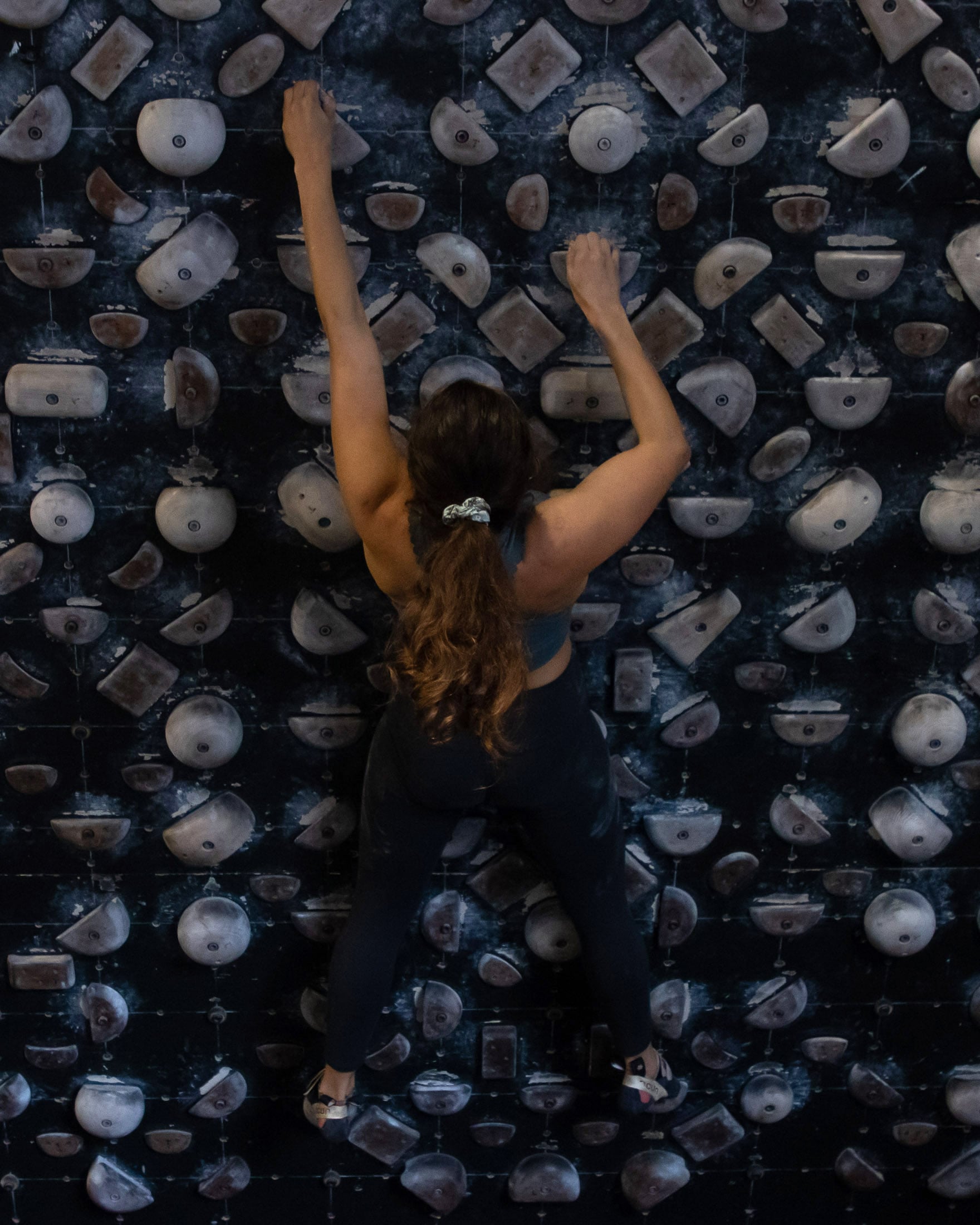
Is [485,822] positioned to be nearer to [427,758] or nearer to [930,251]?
[427,758]

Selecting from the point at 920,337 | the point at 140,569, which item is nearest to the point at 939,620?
the point at 920,337

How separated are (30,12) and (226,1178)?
2.26 meters

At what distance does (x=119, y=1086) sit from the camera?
2.41 meters

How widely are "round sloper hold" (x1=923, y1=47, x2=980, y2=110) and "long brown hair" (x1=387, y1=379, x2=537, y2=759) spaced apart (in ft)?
3.15

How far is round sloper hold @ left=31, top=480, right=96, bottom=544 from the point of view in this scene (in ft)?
6.79

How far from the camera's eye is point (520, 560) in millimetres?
1715

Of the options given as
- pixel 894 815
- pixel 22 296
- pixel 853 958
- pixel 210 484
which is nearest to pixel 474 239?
pixel 210 484

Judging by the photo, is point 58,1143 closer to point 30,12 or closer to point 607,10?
point 30,12

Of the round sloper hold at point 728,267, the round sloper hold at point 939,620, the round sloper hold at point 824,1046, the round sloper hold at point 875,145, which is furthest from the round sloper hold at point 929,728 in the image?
the round sloper hold at point 875,145

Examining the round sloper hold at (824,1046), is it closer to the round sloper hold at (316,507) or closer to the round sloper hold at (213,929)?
the round sloper hold at (213,929)

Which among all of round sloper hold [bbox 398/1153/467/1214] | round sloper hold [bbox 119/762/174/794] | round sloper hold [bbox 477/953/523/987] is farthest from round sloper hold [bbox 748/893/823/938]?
round sloper hold [bbox 119/762/174/794]

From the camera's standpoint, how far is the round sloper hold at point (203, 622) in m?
2.14

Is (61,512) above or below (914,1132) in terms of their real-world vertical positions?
above

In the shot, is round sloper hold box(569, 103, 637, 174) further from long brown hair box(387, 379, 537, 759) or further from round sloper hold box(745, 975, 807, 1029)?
round sloper hold box(745, 975, 807, 1029)
